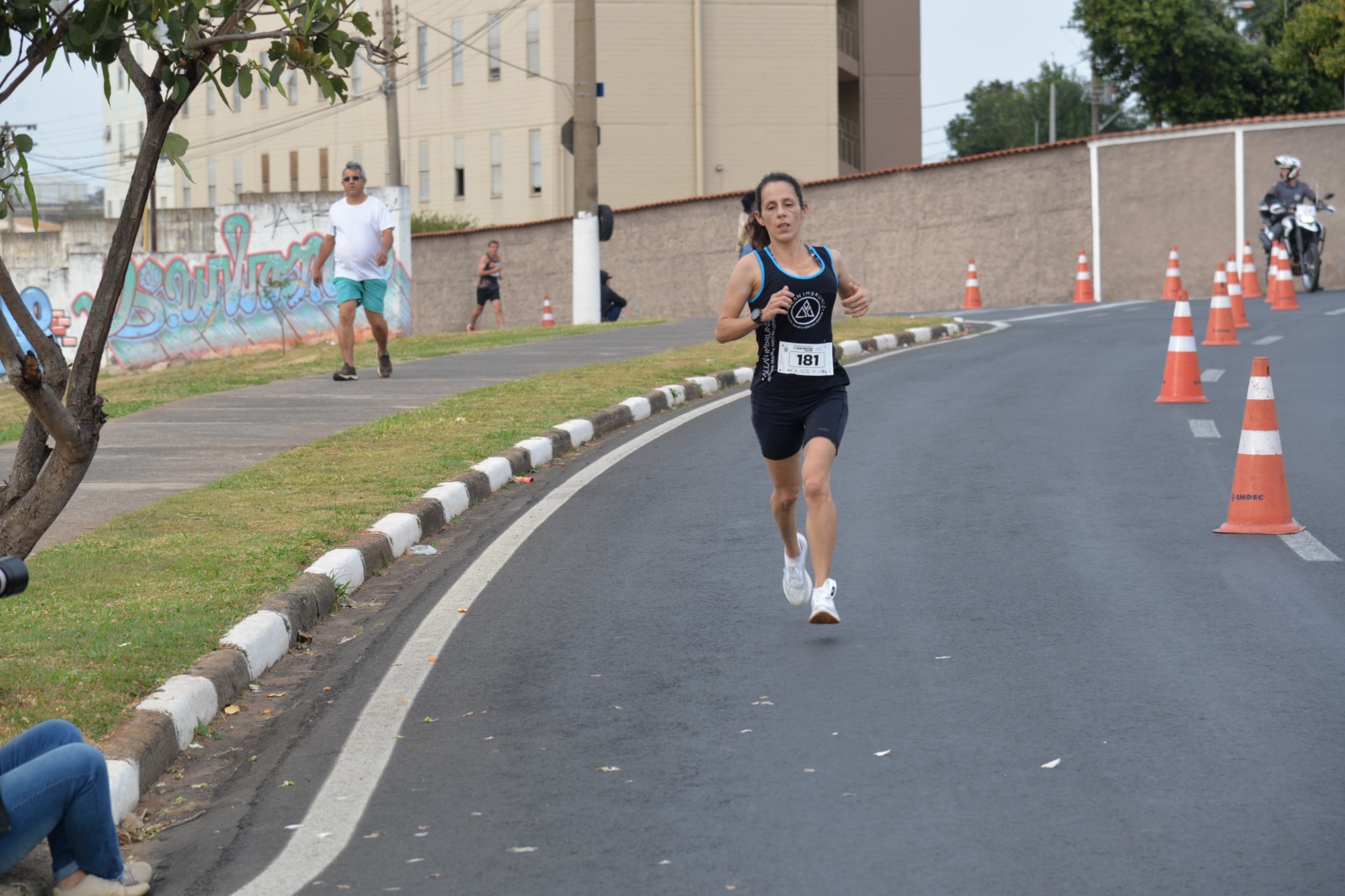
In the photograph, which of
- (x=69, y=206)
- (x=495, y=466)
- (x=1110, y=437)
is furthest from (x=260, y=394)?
(x=69, y=206)

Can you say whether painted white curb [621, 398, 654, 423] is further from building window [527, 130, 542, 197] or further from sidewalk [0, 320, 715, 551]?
building window [527, 130, 542, 197]

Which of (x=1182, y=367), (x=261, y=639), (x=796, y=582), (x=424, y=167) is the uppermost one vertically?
(x=424, y=167)

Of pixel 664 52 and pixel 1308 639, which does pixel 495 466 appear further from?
pixel 664 52

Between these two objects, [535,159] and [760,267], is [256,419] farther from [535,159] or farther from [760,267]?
[535,159]

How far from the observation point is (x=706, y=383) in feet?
53.5

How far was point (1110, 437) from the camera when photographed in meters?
11.9

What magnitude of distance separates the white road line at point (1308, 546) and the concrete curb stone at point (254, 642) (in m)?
4.40

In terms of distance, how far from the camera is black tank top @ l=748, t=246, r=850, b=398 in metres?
6.82

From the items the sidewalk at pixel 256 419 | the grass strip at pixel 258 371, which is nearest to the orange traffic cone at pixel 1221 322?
Answer: the sidewalk at pixel 256 419

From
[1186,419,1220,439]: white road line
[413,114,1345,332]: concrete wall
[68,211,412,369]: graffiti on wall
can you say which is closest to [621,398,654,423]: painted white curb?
[1186,419,1220,439]: white road line

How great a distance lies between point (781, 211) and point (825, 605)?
158cm

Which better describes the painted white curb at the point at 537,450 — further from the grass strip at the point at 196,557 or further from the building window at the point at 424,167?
the building window at the point at 424,167

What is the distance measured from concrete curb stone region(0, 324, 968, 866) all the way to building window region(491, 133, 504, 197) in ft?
134

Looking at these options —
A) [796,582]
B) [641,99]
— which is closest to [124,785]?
[796,582]
